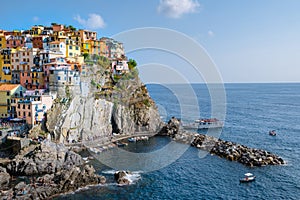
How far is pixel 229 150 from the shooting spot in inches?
2411

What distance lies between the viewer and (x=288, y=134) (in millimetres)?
80250

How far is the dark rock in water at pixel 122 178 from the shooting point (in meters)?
44.9

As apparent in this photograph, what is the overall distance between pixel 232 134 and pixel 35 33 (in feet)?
212

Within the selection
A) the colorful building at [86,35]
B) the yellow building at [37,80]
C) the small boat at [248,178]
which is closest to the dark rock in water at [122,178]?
the small boat at [248,178]

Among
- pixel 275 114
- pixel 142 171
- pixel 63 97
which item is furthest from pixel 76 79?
pixel 275 114

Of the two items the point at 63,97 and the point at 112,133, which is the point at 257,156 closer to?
the point at 112,133

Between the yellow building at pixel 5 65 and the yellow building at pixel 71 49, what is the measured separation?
14834mm

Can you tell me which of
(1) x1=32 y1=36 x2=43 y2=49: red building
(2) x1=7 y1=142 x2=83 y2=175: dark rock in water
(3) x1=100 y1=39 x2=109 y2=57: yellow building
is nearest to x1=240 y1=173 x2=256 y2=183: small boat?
(2) x1=7 y1=142 x2=83 y2=175: dark rock in water

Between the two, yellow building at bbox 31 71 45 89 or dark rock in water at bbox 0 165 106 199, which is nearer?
dark rock in water at bbox 0 165 106 199

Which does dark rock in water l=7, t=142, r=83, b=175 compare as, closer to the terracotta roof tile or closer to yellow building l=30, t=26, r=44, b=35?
the terracotta roof tile

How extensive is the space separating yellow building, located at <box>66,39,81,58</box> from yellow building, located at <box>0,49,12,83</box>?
14.8 meters

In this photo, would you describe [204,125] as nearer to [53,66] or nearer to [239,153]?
[239,153]

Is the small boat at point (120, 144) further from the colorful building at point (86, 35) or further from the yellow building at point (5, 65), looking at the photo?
the colorful building at point (86, 35)

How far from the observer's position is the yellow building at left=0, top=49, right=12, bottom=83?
242 feet
